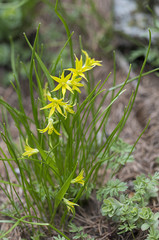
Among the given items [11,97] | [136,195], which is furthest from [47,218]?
[11,97]

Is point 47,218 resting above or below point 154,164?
above

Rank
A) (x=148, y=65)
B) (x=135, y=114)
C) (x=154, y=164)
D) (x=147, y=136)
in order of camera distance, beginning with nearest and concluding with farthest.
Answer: (x=154, y=164) < (x=147, y=136) < (x=135, y=114) < (x=148, y=65)

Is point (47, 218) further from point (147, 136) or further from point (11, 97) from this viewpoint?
point (11, 97)

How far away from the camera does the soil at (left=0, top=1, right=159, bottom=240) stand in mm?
1648

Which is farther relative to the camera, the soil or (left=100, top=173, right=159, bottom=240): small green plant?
the soil

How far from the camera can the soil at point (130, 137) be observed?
165cm

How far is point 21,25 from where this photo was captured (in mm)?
3746

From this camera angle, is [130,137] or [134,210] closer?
[134,210]

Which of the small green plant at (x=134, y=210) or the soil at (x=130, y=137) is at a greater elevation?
the small green plant at (x=134, y=210)

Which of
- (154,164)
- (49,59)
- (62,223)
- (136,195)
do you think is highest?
(49,59)

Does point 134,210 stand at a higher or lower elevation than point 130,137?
higher

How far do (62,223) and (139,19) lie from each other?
2436mm

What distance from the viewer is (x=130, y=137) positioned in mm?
2482

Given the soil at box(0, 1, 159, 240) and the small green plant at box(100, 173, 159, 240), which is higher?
the small green plant at box(100, 173, 159, 240)
